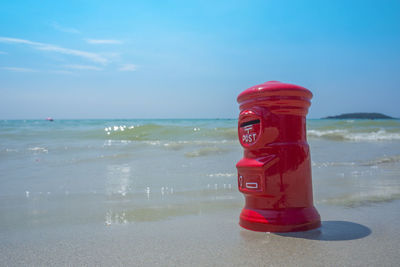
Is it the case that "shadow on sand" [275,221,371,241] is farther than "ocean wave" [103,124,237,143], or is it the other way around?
"ocean wave" [103,124,237,143]

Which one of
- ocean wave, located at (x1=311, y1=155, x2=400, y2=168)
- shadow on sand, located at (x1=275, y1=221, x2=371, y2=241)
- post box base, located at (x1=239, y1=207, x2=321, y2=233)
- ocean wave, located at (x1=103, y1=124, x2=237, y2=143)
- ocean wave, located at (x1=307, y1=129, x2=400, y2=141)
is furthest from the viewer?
ocean wave, located at (x1=103, y1=124, x2=237, y2=143)

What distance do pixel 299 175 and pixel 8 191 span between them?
10.8 ft

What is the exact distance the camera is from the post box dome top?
2412 millimetres

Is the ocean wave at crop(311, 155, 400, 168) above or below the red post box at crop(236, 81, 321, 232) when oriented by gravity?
below

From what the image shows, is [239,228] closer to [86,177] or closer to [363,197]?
[363,197]

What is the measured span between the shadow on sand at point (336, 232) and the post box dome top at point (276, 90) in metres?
0.91

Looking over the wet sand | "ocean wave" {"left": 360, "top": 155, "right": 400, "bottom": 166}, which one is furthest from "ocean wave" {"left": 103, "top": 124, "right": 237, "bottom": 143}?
the wet sand

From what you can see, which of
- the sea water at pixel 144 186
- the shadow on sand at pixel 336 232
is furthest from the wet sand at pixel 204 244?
the sea water at pixel 144 186

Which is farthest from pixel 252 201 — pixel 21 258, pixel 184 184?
pixel 184 184

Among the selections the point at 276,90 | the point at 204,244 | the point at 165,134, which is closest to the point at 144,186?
the point at 204,244

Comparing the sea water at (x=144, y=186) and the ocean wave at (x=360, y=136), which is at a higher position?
the ocean wave at (x=360, y=136)

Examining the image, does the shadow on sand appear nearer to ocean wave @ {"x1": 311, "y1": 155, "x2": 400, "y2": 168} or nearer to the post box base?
the post box base

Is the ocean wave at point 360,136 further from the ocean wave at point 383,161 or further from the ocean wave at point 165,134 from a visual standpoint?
the ocean wave at point 383,161

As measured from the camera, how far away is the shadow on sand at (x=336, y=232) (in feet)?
7.45
